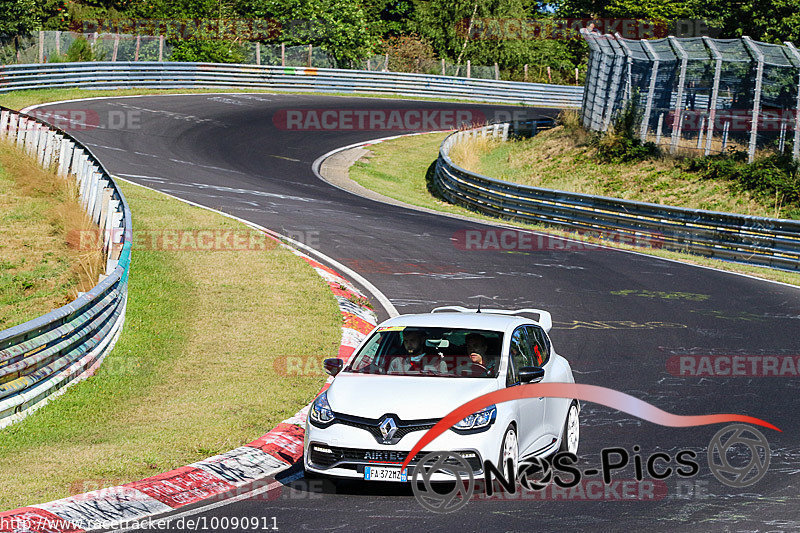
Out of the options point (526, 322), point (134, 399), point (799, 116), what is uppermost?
point (799, 116)

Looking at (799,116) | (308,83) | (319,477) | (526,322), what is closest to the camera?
(319,477)

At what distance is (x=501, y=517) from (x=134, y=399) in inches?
201

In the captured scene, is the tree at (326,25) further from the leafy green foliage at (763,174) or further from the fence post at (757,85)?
the fence post at (757,85)

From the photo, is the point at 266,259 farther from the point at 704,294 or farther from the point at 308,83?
the point at 308,83

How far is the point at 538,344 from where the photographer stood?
32.0ft

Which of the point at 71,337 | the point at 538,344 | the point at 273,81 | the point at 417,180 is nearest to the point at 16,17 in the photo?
the point at 273,81

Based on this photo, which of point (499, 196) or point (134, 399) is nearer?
point (134, 399)

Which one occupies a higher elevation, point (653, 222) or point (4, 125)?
point (4, 125)

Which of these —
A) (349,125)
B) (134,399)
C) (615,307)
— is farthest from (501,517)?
(349,125)

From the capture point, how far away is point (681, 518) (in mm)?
7551

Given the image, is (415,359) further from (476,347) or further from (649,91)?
(649,91)

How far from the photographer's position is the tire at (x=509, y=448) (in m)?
8.08

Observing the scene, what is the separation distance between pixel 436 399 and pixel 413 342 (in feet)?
3.98
